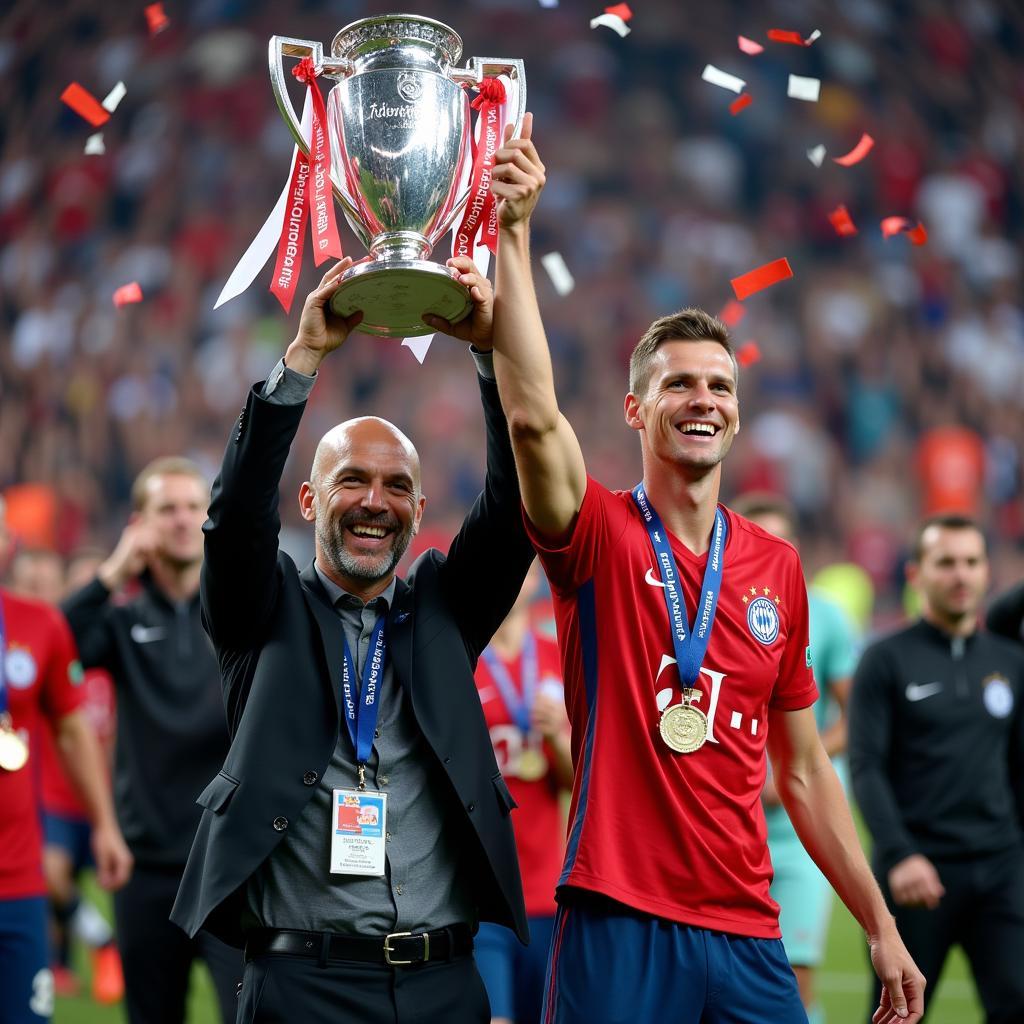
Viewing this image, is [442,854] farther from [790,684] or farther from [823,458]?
[823,458]

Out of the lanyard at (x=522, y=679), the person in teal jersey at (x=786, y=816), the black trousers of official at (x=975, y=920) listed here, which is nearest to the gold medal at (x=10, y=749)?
the lanyard at (x=522, y=679)

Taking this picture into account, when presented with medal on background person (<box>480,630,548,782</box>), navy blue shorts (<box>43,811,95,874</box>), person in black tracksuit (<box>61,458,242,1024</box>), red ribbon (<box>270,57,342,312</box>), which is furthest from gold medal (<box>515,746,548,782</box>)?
navy blue shorts (<box>43,811,95,874</box>)

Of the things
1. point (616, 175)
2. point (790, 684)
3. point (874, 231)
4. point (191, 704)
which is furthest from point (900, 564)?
point (790, 684)

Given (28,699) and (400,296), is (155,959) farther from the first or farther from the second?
(400,296)

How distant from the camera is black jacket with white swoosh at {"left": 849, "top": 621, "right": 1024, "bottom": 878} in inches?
196

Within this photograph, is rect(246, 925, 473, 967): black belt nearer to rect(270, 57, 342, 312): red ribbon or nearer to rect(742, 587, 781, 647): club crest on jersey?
rect(742, 587, 781, 647): club crest on jersey

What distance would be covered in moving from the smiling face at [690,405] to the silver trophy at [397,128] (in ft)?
1.47

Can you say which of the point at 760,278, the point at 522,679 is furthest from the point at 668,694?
the point at 522,679

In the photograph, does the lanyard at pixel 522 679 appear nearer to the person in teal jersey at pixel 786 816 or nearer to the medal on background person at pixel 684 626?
the person in teal jersey at pixel 786 816

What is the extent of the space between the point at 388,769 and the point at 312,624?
34cm

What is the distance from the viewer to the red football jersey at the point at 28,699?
4375 mm

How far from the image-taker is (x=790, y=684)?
3084mm

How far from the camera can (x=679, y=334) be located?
3043 millimetres

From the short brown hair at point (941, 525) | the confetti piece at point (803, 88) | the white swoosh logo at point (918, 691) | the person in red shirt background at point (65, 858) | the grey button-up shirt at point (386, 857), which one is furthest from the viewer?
the person in red shirt background at point (65, 858)
